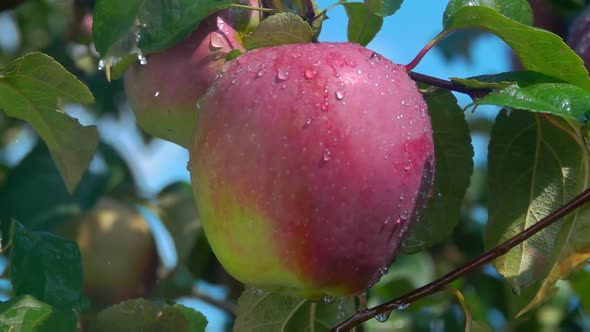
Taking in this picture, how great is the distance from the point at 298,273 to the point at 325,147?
0.30 feet

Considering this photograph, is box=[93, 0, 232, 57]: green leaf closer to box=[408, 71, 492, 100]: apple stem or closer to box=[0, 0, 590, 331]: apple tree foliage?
box=[0, 0, 590, 331]: apple tree foliage

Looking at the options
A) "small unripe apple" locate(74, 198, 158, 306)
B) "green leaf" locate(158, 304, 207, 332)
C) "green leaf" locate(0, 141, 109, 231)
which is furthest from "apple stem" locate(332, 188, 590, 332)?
Result: "small unripe apple" locate(74, 198, 158, 306)

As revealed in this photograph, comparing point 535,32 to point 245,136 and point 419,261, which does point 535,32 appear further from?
point 419,261

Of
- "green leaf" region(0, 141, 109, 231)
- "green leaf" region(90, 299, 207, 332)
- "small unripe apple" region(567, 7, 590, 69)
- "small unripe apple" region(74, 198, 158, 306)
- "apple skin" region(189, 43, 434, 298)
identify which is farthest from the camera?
"small unripe apple" region(74, 198, 158, 306)

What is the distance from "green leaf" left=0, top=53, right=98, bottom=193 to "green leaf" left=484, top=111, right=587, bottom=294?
1.22 ft

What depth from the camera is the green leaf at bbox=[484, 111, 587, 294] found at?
33.9 inches

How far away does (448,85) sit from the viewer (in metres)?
0.80

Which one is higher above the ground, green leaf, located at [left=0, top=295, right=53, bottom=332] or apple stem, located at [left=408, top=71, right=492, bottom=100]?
apple stem, located at [left=408, top=71, right=492, bottom=100]

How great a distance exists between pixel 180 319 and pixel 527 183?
1.08 feet

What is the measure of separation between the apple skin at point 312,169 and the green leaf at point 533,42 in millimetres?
103

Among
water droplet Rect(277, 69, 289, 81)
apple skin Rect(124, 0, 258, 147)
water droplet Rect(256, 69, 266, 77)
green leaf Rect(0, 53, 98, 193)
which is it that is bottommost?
green leaf Rect(0, 53, 98, 193)

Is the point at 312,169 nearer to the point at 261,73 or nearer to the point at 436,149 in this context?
the point at 261,73

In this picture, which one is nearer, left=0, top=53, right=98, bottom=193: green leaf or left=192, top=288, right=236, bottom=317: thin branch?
left=0, top=53, right=98, bottom=193: green leaf

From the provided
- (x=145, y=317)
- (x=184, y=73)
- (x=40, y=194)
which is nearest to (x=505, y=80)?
(x=184, y=73)
